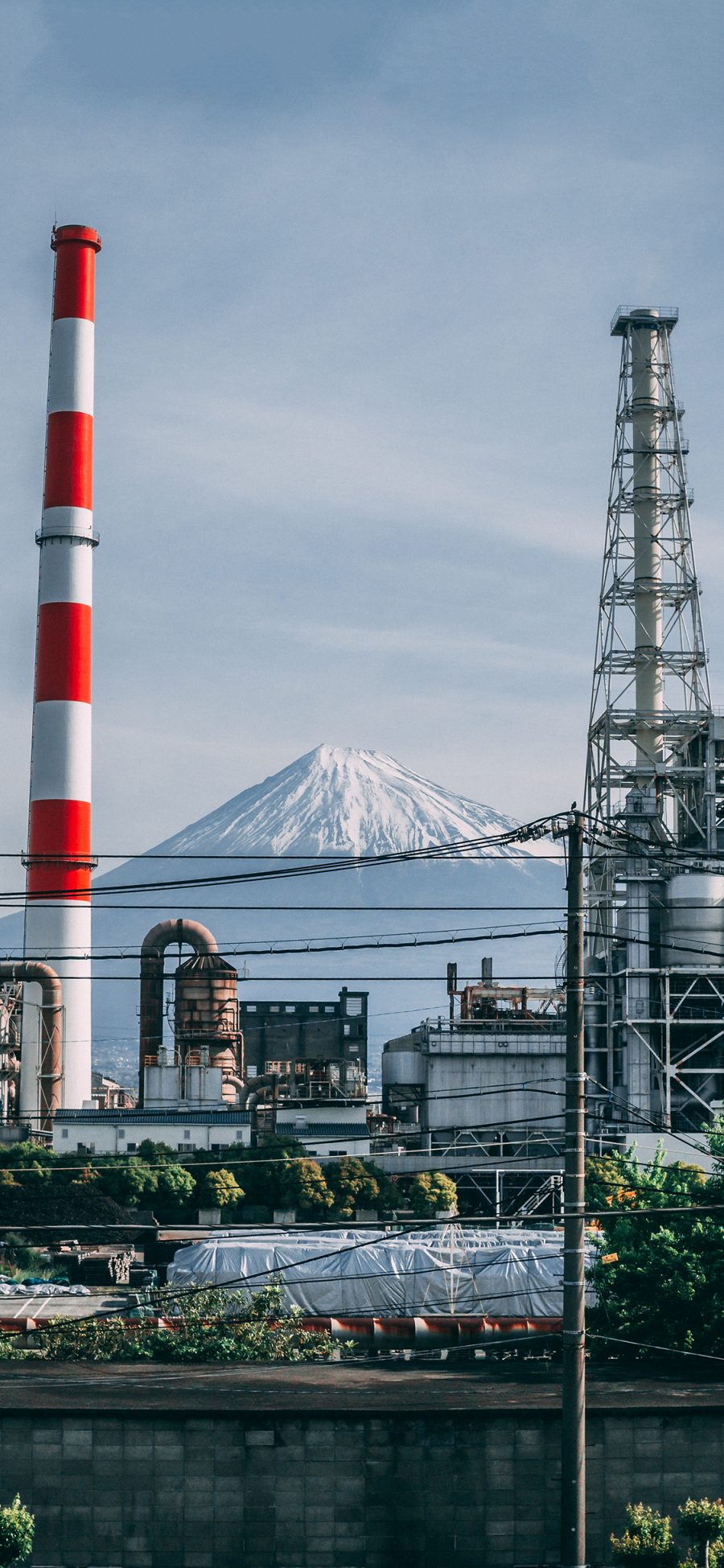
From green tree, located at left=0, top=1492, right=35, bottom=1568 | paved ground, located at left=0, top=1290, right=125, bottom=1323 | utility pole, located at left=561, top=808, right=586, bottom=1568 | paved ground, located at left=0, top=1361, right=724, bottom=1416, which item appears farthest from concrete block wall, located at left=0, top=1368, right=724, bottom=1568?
paved ground, located at left=0, top=1290, right=125, bottom=1323

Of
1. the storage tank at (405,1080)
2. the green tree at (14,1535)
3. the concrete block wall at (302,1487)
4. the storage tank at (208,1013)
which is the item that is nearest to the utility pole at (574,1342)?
the concrete block wall at (302,1487)

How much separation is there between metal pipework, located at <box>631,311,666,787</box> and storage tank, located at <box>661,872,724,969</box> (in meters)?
16.2

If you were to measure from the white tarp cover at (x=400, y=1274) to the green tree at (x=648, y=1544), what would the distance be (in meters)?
24.2

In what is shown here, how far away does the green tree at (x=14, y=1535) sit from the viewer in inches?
1086

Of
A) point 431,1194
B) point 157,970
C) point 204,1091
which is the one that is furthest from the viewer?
point 157,970

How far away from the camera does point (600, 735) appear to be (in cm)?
10356

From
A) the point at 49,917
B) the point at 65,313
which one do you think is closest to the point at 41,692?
the point at 49,917

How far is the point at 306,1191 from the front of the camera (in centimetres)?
7575

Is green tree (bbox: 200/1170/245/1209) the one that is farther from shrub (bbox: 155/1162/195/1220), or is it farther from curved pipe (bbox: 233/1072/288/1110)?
curved pipe (bbox: 233/1072/288/1110)

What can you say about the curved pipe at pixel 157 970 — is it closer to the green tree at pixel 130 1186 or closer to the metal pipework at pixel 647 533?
the green tree at pixel 130 1186

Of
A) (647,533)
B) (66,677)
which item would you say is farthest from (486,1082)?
(647,533)

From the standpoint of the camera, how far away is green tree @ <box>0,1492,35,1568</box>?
90.5 ft

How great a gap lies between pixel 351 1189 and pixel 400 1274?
2225 cm

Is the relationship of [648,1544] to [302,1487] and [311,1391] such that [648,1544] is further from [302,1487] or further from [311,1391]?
[311,1391]
